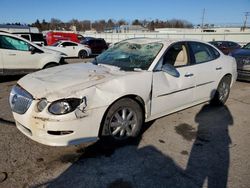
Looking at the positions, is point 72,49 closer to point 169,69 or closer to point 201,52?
point 201,52

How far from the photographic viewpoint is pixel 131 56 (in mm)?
4316

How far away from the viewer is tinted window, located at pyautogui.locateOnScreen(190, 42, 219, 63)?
15.5ft

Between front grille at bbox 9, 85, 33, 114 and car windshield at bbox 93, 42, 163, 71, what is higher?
car windshield at bbox 93, 42, 163, 71

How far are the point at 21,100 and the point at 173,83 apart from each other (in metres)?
2.33

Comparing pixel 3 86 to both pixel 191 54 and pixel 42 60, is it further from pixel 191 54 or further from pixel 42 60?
pixel 191 54

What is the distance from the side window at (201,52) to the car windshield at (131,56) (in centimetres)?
83

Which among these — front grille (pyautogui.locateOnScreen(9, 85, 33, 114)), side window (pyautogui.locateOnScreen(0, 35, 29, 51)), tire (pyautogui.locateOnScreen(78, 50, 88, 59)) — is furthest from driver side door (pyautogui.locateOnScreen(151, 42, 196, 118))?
tire (pyautogui.locateOnScreen(78, 50, 88, 59))

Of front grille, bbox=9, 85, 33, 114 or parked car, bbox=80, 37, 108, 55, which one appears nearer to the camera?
front grille, bbox=9, 85, 33, 114

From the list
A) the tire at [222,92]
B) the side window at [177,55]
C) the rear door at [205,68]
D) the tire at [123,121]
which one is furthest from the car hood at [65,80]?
the tire at [222,92]

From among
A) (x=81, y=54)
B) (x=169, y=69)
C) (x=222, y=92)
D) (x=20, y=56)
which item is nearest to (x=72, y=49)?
(x=81, y=54)

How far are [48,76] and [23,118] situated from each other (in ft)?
2.60

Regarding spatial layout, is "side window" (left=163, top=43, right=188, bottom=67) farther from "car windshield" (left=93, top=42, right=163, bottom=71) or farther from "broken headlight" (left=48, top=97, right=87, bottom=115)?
"broken headlight" (left=48, top=97, right=87, bottom=115)

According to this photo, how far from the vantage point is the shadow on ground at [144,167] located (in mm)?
2857

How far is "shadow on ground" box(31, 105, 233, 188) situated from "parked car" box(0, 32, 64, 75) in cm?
562
